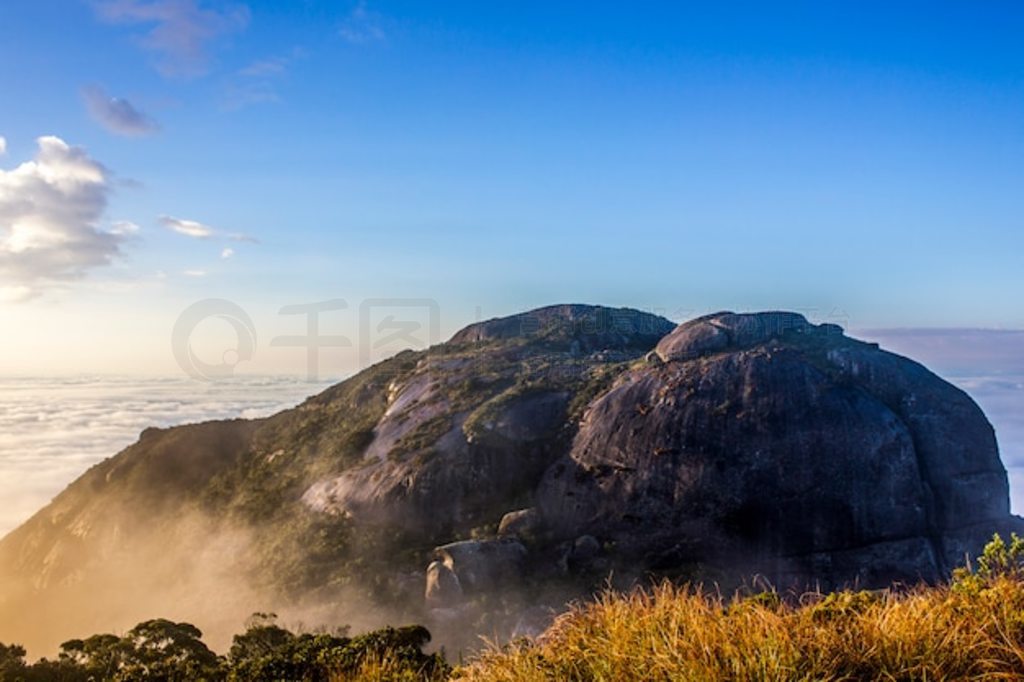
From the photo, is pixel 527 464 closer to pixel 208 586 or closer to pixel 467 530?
pixel 467 530

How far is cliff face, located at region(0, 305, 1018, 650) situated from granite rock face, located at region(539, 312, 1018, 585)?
0.09 m

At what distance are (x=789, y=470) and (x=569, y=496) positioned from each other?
9.90m

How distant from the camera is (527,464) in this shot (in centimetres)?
3912

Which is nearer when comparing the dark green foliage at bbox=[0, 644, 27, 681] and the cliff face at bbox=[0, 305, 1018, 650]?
the dark green foliage at bbox=[0, 644, 27, 681]

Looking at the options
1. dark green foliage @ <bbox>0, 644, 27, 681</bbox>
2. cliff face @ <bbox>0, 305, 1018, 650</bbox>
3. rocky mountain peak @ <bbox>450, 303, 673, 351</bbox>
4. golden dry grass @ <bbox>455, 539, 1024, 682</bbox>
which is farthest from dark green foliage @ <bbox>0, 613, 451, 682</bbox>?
rocky mountain peak @ <bbox>450, 303, 673, 351</bbox>

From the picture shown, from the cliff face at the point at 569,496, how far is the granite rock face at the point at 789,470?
0.09m

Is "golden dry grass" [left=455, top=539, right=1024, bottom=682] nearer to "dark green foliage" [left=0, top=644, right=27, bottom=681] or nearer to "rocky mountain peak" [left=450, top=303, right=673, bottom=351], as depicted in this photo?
"dark green foliage" [left=0, top=644, right=27, bottom=681]

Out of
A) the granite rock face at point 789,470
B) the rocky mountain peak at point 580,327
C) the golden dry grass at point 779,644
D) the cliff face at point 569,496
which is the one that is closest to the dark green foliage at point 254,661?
the golden dry grass at point 779,644

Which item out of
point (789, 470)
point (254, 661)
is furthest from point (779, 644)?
point (789, 470)

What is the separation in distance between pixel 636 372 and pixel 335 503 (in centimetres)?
1721

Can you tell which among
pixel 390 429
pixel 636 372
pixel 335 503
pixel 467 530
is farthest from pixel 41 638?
pixel 636 372

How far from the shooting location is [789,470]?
3428 cm

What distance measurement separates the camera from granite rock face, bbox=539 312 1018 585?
32.8m

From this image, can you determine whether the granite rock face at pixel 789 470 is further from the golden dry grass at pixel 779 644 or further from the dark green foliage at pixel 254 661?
the golden dry grass at pixel 779 644
